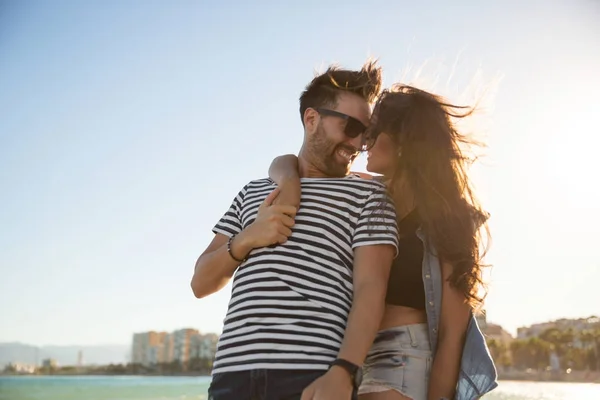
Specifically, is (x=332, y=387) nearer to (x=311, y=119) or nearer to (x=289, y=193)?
(x=289, y=193)

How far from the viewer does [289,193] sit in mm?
2695

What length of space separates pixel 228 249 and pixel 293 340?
0.47 meters

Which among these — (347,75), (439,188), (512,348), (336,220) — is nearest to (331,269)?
(336,220)

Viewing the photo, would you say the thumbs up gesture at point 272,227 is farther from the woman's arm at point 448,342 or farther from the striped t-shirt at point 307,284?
the woman's arm at point 448,342

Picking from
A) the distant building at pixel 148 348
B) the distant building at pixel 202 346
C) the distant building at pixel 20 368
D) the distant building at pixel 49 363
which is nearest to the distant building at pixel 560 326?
the distant building at pixel 202 346

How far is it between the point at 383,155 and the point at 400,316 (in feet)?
2.30

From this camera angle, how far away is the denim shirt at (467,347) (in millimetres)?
2641

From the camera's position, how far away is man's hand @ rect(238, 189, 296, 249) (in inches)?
101

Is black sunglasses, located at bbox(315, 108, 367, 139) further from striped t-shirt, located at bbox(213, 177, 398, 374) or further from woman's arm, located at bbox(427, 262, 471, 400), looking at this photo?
woman's arm, located at bbox(427, 262, 471, 400)

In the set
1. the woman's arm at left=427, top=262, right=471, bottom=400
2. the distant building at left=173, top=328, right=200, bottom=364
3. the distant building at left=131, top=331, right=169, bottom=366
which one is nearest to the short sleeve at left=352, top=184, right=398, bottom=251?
the woman's arm at left=427, top=262, right=471, bottom=400

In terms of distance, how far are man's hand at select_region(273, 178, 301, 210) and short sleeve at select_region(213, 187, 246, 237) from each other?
328mm

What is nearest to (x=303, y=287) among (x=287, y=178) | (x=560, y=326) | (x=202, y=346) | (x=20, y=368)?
(x=287, y=178)

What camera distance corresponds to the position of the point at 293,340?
2406 millimetres

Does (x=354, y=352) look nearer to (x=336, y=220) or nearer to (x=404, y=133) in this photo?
(x=336, y=220)
